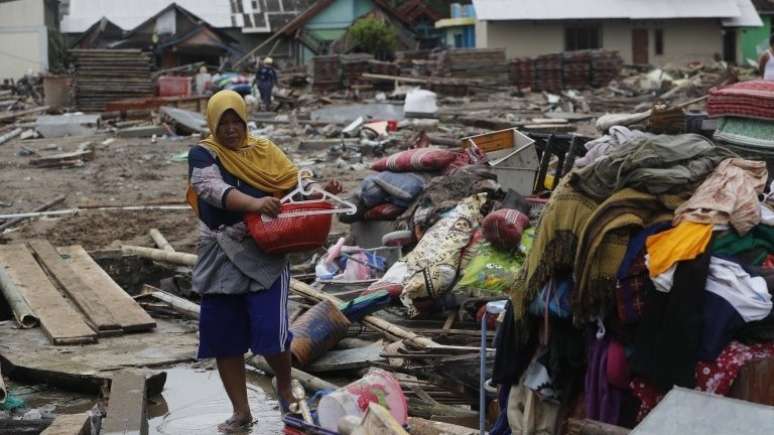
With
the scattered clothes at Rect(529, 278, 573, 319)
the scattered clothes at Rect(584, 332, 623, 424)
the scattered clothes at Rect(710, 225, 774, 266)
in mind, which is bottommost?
the scattered clothes at Rect(584, 332, 623, 424)

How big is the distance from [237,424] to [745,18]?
4286cm

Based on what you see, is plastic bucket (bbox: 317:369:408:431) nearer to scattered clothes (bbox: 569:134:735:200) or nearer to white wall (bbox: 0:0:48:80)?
scattered clothes (bbox: 569:134:735:200)

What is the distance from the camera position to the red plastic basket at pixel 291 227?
5.34 meters

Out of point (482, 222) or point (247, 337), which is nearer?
point (247, 337)

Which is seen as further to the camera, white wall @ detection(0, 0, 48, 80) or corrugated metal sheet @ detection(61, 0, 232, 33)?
corrugated metal sheet @ detection(61, 0, 232, 33)

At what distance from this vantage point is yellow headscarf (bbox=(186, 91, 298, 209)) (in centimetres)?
538

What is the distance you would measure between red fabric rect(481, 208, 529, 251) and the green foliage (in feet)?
130

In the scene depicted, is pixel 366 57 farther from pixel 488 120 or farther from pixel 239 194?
pixel 239 194

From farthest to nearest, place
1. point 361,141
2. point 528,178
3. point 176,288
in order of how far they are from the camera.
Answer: point 361,141 → point 176,288 → point 528,178

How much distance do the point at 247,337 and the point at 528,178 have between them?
3.46m

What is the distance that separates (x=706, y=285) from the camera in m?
4.15

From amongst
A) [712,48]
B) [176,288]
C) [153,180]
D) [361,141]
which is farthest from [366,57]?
[176,288]

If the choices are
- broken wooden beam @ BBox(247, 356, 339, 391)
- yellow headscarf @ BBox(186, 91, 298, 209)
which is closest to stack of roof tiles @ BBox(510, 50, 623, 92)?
broken wooden beam @ BBox(247, 356, 339, 391)

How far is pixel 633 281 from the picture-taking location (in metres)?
4.29
